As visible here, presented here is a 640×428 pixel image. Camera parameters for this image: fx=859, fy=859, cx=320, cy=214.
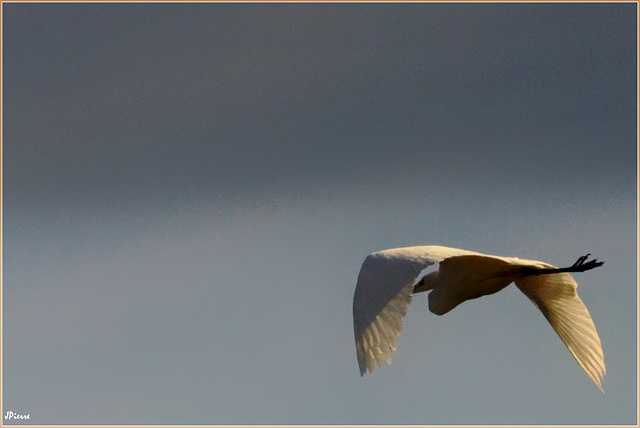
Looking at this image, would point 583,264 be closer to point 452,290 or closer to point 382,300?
point 452,290

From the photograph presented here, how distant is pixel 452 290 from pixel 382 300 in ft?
6.05

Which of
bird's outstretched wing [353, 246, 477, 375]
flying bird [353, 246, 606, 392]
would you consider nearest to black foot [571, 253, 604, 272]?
flying bird [353, 246, 606, 392]

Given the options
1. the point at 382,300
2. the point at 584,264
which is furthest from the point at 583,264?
the point at 382,300

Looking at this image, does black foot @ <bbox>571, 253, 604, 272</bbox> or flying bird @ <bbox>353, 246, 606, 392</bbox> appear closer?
flying bird @ <bbox>353, 246, 606, 392</bbox>

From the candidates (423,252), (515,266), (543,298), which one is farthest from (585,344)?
(423,252)

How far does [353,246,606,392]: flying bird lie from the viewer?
6250 mm

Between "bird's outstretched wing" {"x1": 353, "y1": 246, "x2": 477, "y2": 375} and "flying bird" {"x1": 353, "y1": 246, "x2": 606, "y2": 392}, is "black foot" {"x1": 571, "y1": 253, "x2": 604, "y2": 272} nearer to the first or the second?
Result: "flying bird" {"x1": 353, "y1": 246, "x2": 606, "y2": 392}

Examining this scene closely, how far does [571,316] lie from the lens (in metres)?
8.92

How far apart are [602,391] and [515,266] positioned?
5.04ft

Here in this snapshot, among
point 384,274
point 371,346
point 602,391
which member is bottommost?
point 602,391

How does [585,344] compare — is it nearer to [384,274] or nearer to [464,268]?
[464,268]

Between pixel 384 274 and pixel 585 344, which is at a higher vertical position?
pixel 384 274

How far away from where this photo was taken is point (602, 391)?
8227 mm

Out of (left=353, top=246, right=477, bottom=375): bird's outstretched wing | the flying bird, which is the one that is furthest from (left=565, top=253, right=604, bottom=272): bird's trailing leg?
(left=353, top=246, right=477, bottom=375): bird's outstretched wing
